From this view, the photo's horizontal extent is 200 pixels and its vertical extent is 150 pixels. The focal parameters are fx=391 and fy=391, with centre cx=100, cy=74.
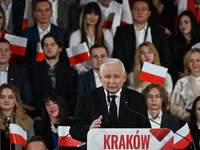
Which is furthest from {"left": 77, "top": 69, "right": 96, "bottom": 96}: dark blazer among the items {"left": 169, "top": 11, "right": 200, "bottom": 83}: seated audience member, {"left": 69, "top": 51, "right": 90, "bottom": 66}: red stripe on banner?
{"left": 169, "top": 11, "right": 200, "bottom": 83}: seated audience member

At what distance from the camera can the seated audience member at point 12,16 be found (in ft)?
18.9

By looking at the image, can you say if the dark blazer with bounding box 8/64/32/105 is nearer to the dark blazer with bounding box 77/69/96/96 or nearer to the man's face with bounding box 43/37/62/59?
the man's face with bounding box 43/37/62/59

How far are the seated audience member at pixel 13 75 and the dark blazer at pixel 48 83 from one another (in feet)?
0.44

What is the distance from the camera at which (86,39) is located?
537 cm

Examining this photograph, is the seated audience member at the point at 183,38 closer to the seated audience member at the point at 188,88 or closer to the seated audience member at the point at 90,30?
the seated audience member at the point at 188,88

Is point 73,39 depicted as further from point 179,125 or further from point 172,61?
point 179,125

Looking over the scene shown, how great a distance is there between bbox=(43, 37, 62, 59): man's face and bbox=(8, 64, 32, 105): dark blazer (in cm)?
38

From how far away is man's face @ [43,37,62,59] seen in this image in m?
4.90

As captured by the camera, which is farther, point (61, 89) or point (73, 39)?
point (73, 39)

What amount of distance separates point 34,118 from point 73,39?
1.37 m

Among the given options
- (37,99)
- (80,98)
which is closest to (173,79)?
(37,99)

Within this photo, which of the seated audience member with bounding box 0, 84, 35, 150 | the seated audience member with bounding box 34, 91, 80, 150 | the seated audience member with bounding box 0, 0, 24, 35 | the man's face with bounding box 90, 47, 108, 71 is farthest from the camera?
the seated audience member with bounding box 0, 0, 24, 35

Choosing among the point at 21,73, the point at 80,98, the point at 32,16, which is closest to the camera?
the point at 80,98

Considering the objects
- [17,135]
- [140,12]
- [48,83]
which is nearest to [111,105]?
[17,135]
